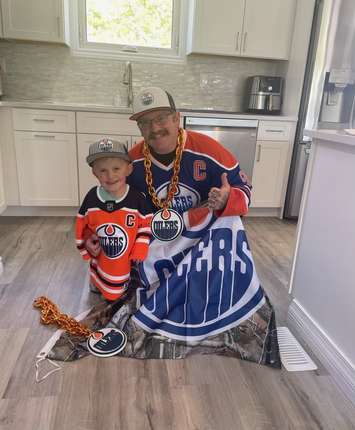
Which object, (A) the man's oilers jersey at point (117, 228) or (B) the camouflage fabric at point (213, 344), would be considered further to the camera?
(A) the man's oilers jersey at point (117, 228)

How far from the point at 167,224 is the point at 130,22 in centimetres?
259

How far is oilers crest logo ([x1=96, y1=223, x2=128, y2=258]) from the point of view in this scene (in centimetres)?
158

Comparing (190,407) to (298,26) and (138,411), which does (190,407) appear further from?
(298,26)

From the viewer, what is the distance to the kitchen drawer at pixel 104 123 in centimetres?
285

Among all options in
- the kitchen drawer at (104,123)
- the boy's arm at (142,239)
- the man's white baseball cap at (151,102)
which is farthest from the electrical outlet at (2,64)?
the boy's arm at (142,239)

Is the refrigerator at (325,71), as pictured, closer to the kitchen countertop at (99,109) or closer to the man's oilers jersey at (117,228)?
the kitchen countertop at (99,109)

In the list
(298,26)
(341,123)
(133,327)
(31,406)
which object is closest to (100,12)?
(298,26)

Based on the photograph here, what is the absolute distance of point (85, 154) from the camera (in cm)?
294

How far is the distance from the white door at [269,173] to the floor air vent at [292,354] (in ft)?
6.05

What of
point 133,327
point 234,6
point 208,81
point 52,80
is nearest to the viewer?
point 133,327

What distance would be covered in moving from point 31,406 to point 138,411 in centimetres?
36

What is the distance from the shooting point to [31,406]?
3.79 ft

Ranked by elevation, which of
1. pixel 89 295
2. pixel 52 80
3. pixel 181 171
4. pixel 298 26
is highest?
pixel 298 26

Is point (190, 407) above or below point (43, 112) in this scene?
below
